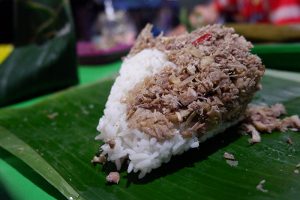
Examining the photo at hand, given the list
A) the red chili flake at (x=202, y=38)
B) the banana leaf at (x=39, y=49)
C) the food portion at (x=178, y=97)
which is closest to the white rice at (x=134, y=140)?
the food portion at (x=178, y=97)

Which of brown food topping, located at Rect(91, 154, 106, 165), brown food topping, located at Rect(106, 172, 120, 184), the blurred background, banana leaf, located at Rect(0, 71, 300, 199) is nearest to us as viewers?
banana leaf, located at Rect(0, 71, 300, 199)

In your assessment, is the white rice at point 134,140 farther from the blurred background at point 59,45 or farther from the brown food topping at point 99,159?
the blurred background at point 59,45

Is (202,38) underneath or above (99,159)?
above

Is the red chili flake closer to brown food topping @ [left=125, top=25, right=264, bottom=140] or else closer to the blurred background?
brown food topping @ [left=125, top=25, right=264, bottom=140]

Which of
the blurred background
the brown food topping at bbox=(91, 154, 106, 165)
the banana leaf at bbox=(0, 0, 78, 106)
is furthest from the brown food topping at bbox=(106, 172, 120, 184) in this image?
the banana leaf at bbox=(0, 0, 78, 106)

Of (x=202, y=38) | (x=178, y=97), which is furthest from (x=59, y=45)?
(x=178, y=97)

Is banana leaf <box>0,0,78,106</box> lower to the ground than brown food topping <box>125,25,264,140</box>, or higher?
lower

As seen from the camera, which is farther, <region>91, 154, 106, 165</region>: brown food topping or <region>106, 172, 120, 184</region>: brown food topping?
<region>91, 154, 106, 165</region>: brown food topping

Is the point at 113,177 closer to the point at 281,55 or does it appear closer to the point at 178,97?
the point at 178,97
